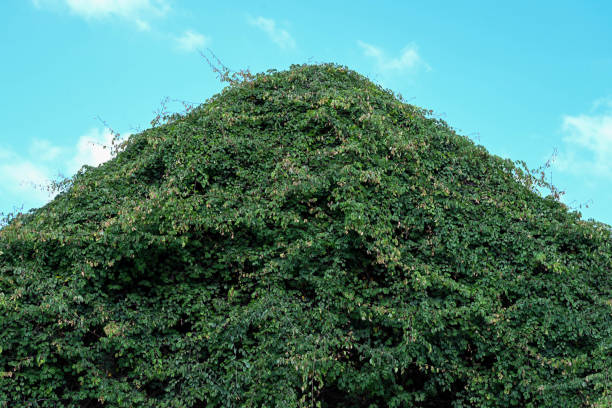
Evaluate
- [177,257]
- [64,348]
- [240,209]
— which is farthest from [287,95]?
[64,348]

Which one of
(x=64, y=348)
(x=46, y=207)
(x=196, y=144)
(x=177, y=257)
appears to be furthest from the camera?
(x=46, y=207)

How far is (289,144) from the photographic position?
12734 mm

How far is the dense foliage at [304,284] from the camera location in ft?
31.0

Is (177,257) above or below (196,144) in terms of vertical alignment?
below

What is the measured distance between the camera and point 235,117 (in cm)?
1305

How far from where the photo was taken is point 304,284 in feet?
35.3

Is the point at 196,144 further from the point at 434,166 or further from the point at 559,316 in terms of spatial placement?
the point at 559,316

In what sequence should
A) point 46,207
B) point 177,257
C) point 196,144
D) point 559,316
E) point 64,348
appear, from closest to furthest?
point 64,348, point 559,316, point 177,257, point 196,144, point 46,207

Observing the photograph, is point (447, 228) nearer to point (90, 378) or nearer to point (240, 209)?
point (240, 209)

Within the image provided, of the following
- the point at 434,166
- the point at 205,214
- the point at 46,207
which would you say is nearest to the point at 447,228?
the point at 434,166

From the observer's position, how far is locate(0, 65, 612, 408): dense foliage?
9.45 m

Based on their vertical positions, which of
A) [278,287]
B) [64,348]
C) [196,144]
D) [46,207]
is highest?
[46,207]

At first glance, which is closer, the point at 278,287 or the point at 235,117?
the point at 278,287

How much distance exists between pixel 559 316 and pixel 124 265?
30.9 ft
